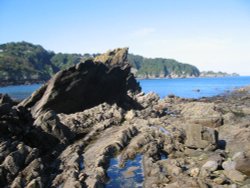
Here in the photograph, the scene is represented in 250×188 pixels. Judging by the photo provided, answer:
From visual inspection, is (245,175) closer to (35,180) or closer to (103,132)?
(35,180)

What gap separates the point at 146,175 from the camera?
28750 mm

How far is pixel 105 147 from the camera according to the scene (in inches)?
1420

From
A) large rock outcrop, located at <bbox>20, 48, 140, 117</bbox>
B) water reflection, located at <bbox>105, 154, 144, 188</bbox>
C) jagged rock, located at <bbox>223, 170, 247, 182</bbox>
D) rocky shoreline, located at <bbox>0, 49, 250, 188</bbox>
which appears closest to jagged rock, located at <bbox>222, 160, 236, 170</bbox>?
rocky shoreline, located at <bbox>0, 49, 250, 188</bbox>

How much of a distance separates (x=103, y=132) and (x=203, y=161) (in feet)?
58.7

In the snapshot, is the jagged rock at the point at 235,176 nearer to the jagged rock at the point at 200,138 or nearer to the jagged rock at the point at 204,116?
the jagged rock at the point at 200,138

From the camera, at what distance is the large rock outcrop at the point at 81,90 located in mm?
55906

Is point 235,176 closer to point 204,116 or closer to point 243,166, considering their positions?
point 243,166

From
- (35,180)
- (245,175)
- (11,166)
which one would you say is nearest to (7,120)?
(11,166)

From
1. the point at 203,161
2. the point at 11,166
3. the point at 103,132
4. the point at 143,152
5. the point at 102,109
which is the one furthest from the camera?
the point at 102,109

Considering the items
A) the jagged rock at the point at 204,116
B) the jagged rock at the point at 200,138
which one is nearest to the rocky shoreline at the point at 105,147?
the jagged rock at the point at 200,138

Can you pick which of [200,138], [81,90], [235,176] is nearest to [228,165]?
[235,176]

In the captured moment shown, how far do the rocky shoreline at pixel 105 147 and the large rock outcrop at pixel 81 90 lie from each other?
22cm

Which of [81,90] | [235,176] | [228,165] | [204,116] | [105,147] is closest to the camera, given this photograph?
[235,176]

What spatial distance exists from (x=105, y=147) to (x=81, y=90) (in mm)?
28981
